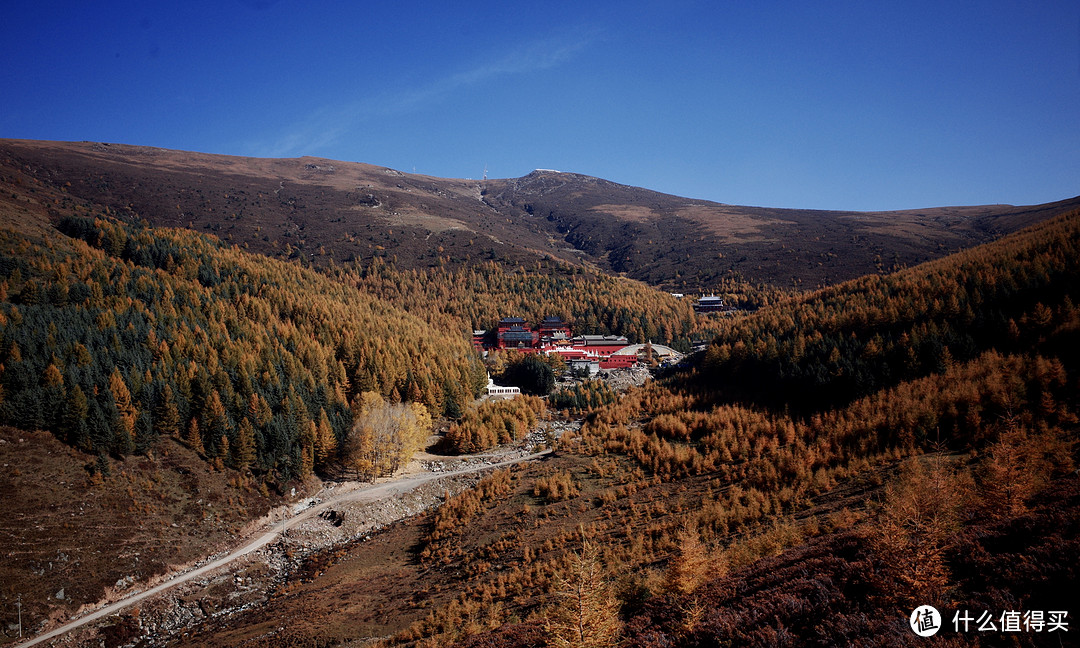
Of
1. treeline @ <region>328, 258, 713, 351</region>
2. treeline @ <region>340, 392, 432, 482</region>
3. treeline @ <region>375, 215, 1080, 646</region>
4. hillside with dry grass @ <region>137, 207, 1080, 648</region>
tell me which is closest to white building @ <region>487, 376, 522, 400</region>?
treeline @ <region>375, 215, 1080, 646</region>

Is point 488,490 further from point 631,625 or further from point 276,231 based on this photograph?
point 276,231

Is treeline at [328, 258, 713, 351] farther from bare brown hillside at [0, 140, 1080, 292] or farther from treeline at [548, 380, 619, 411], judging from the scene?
treeline at [548, 380, 619, 411]

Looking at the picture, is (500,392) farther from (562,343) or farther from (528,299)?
(528,299)

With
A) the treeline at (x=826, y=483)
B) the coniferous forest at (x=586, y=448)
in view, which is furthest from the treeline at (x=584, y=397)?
the treeline at (x=826, y=483)

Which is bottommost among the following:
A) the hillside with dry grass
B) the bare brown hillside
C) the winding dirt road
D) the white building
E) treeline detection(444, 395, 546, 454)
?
the winding dirt road

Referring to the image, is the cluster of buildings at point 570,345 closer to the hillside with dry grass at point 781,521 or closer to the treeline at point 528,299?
the treeline at point 528,299

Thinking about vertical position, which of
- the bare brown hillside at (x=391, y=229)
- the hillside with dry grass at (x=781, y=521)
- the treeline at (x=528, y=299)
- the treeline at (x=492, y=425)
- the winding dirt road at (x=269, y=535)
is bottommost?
the winding dirt road at (x=269, y=535)

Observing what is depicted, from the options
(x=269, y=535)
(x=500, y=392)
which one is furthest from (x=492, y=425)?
(x=269, y=535)

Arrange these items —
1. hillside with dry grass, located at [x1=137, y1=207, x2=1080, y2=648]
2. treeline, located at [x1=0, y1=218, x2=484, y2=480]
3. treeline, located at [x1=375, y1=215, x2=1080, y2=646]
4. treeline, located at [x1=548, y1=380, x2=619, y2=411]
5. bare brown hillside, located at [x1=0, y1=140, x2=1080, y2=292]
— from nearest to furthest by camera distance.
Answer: hillside with dry grass, located at [x1=137, y1=207, x2=1080, y2=648] → treeline, located at [x1=375, y1=215, x2=1080, y2=646] → treeline, located at [x1=0, y1=218, x2=484, y2=480] → treeline, located at [x1=548, y1=380, x2=619, y2=411] → bare brown hillside, located at [x1=0, y1=140, x2=1080, y2=292]
